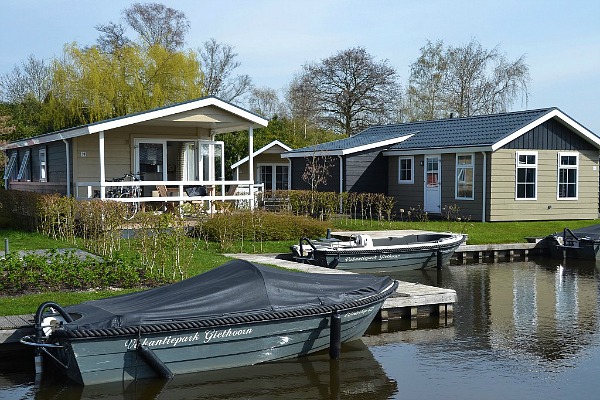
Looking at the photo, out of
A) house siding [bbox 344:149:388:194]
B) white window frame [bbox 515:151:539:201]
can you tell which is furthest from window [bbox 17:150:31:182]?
white window frame [bbox 515:151:539:201]

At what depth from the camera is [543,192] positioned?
24.5 meters

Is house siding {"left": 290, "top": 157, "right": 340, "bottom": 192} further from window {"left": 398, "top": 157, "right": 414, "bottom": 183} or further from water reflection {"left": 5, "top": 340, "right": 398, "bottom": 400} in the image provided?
water reflection {"left": 5, "top": 340, "right": 398, "bottom": 400}

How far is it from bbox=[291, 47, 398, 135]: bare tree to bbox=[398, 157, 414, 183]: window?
1956cm

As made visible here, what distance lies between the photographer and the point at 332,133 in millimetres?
45156

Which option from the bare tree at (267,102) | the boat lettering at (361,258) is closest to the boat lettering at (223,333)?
the boat lettering at (361,258)

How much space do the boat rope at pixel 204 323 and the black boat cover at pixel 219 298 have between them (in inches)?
2.3

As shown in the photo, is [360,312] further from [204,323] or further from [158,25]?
[158,25]

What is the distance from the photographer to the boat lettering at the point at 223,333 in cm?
862

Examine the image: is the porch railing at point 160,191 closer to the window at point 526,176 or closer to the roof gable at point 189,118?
the roof gable at point 189,118

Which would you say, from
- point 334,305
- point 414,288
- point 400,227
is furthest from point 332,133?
point 334,305

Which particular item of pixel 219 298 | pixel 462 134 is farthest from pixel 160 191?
pixel 219 298

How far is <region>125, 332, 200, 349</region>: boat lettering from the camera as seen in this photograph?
26.9ft

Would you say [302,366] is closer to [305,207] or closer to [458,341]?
[458,341]

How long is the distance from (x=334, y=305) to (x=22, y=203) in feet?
47.4
